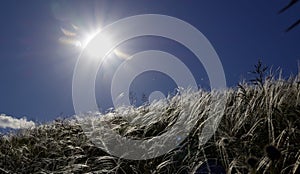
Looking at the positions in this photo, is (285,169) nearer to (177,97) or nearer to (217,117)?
(217,117)

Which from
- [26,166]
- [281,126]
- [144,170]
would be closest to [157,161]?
[144,170]

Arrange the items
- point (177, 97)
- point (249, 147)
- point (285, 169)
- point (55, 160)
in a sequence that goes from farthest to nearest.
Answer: point (177, 97) < point (55, 160) < point (249, 147) < point (285, 169)

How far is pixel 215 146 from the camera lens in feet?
12.3

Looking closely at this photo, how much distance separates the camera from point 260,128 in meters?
3.78

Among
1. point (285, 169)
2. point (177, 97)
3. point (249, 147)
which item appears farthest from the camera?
point (177, 97)

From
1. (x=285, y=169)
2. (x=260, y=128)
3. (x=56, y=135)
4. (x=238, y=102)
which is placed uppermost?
(x=56, y=135)

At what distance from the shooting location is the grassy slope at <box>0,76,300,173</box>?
3.17 meters

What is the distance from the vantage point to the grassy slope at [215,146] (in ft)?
10.4

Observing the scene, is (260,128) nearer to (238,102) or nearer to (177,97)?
(238,102)

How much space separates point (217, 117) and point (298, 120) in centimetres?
85

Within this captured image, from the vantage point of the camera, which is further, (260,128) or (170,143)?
(170,143)

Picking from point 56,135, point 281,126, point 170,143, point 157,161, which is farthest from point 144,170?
point 56,135

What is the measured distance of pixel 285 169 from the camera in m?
2.85

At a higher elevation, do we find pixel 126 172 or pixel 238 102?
pixel 238 102
